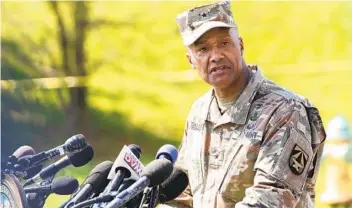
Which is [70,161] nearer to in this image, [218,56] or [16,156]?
[16,156]

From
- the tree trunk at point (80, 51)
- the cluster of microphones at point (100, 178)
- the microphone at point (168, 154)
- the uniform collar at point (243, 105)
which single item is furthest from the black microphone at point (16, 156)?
the tree trunk at point (80, 51)

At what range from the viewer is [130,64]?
5.02 m

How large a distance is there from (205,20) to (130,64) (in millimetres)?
3145

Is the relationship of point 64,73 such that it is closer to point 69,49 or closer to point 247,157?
point 69,49

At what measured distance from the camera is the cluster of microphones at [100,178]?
6.07 feet

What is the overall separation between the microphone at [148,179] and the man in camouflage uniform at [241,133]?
12cm

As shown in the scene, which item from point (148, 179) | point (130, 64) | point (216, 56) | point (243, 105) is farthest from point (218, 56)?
point (130, 64)

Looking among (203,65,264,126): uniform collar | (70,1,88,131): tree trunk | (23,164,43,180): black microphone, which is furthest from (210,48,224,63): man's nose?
(70,1,88,131): tree trunk

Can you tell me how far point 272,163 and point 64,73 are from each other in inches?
134

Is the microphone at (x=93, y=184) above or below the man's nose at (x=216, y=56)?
below

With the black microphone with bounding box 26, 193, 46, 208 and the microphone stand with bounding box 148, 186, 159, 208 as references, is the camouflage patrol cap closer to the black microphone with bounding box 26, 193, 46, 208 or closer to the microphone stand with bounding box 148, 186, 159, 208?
the microphone stand with bounding box 148, 186, 159, 208

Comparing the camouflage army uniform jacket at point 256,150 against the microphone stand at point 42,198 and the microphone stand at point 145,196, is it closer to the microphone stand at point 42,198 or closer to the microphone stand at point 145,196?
the microphone stand at point 145,196

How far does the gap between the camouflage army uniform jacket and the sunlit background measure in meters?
2.42

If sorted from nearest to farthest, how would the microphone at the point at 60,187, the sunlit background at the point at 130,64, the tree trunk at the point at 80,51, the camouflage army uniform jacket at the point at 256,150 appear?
the camouflage army uniform jacket at the point at 256,150, the microphone at the point at 60,187, the sunlit background at the point at 130,64, the tree trunk at the point at 80,51
